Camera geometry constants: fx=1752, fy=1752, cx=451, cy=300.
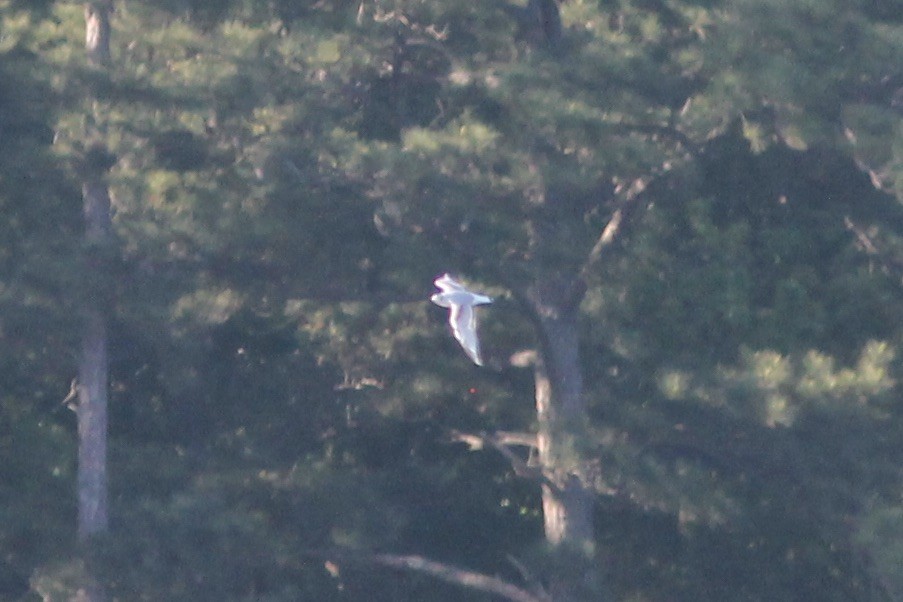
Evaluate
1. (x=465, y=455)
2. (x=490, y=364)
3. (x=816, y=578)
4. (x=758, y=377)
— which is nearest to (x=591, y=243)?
(x=490, y=364)

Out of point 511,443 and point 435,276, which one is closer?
point 435,276

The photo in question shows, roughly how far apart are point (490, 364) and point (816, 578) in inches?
131

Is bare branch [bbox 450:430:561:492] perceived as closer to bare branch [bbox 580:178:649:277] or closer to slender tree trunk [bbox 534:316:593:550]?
slender tree trunk [bbox 534:316:593:550]

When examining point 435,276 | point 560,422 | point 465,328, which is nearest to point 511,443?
point 560,422

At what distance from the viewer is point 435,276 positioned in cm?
1079

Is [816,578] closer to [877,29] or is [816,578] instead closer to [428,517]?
[428,517]

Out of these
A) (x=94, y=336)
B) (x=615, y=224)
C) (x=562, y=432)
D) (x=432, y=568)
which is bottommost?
(x=432, y=568)

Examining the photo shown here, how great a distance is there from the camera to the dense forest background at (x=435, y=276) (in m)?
10.0

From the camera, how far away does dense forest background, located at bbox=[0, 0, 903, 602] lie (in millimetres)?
10016

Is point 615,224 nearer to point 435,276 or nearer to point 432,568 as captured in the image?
point 435,276

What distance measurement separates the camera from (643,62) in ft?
33.1

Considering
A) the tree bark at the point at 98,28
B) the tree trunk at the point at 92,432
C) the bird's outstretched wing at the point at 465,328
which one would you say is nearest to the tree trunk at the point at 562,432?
the bird's outstretched wing at the point at 465,328

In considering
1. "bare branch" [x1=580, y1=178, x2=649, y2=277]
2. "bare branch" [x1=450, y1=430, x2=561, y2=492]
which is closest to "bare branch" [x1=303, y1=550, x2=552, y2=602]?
"bare branch" [x1=450, y1=430, x2=561, y2=492]

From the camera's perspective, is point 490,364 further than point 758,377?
Yes
